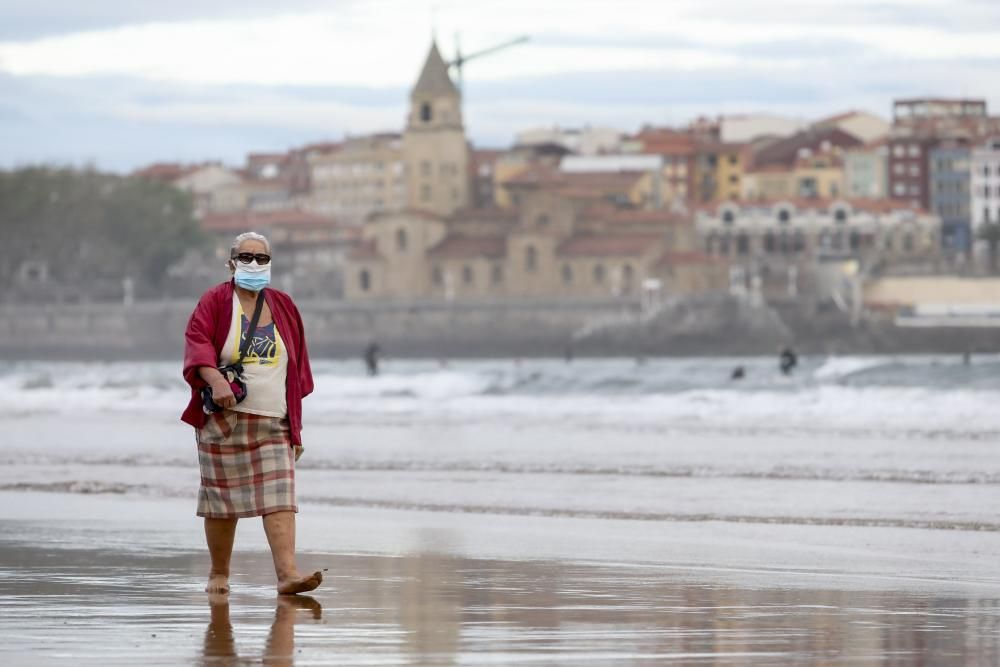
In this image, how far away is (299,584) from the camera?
20.4ft

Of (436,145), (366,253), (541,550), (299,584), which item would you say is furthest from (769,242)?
(299,584)

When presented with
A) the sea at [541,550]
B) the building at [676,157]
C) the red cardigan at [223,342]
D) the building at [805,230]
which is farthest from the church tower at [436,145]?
the red cardigan at [223,342]

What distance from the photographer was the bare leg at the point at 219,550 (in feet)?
20.9

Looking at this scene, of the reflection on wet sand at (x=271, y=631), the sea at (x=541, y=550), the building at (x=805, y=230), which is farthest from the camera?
the building at (x=805, y=230)

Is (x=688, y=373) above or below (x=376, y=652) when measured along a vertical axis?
below

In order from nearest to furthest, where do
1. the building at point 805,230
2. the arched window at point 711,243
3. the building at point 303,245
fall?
the building at point 805,230
the arched window at point 711,243
the building at point 303,245

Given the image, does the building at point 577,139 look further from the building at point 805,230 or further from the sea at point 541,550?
the sea at point 541,550

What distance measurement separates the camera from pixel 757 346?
302ft

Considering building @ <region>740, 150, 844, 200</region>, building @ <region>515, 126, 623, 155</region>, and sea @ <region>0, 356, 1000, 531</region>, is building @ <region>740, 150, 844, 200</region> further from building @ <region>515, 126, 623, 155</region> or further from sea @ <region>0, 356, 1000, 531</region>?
sea @ <region>0, 356, 1000, 531</region>

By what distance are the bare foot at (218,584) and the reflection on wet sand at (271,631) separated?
6 centimetres

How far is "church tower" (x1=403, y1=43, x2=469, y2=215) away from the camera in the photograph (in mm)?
113375

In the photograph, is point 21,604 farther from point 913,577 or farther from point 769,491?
point 769,491

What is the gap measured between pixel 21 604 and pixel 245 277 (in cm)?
121

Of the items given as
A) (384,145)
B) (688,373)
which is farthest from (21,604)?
(384,145)
